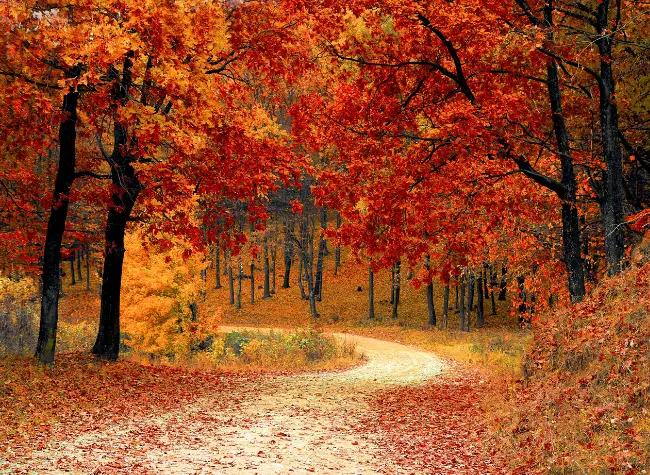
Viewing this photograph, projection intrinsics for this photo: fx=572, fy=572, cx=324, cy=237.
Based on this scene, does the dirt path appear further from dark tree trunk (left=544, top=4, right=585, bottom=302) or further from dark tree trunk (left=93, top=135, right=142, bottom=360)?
dark tree trunk (left=544, top=4, right=585, bottom=302)

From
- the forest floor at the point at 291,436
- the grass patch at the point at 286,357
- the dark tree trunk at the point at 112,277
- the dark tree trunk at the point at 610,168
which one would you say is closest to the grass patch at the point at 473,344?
the dark tree trunk at the point at 610,168

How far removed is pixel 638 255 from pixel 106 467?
9.08 metres

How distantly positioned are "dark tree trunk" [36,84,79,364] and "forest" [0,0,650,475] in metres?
0.04

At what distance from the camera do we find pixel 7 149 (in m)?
12.7

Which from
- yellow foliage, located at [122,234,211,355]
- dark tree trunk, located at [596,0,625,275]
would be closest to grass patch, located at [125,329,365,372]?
yellow foliage, located at [122,234,211,355]

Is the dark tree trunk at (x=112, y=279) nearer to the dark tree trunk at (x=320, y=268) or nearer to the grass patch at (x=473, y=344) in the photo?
the grass patch at (x=473, y=344)

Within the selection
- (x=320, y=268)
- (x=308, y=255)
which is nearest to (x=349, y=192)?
(x=308, y=255)

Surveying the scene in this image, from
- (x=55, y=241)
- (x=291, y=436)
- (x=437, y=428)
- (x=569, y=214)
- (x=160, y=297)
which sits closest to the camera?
(x=291, y=436)

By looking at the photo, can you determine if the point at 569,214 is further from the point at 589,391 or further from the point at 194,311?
the point at 194,311

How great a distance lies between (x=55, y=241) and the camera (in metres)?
13.0

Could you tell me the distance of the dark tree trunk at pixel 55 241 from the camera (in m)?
12.6

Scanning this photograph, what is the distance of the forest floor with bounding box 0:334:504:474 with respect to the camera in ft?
24.8

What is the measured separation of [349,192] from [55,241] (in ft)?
22.2

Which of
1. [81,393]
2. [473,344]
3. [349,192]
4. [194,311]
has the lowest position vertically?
[473,344]
